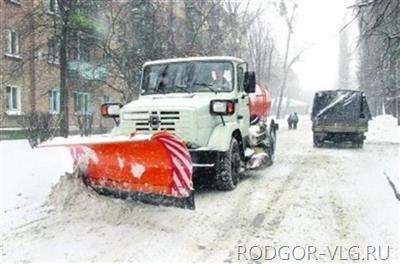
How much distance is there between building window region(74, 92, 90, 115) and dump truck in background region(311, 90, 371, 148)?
1607cm

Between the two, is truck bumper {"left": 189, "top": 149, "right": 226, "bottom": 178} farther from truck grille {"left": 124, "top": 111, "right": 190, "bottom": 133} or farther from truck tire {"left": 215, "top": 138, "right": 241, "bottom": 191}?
truck grille {"left": 124, "top": 111, "right": 190, "bottom": 133}

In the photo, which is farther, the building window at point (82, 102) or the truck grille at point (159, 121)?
the building window at point (82, 102)

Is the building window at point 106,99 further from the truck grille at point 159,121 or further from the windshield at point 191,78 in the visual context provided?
the truck grille at point 159,121

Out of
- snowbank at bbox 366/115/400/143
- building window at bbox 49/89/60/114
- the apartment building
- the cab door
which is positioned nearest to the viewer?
the cab door

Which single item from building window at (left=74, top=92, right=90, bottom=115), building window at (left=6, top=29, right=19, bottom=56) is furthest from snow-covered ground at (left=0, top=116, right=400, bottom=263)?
building window at (left=74, top=92, right=90, bottom=115)

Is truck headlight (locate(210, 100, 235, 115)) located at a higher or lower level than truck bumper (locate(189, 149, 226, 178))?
higher

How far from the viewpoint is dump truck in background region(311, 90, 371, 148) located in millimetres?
19375

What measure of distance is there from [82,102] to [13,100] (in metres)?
6.80

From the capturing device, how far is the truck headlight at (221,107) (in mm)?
8641

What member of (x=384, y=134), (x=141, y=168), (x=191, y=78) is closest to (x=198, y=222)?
(x=141, y=168)

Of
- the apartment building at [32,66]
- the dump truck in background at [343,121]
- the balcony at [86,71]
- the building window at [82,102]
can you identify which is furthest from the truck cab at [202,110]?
the building window at [82,102]

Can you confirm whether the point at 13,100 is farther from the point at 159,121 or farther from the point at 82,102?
the point at 159,121

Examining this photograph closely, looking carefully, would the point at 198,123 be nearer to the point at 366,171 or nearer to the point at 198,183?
the point at 198,183

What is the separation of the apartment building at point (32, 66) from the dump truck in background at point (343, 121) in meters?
9.82
